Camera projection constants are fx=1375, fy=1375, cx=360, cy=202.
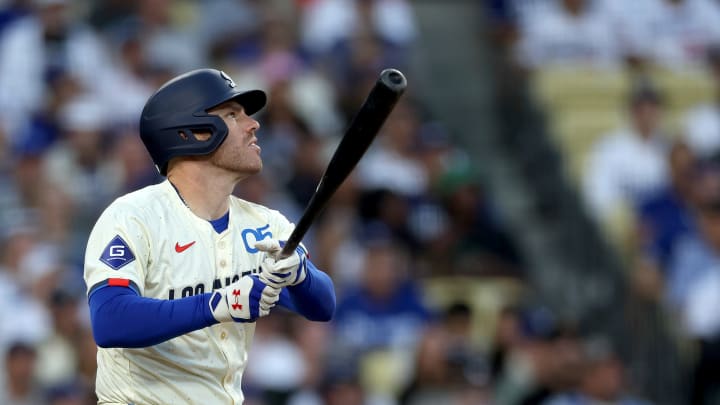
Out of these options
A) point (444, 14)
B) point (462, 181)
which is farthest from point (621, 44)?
point (462, 181)

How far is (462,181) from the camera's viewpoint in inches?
431

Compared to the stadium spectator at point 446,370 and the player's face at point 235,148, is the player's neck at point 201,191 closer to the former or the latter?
the player's face at point 235,148

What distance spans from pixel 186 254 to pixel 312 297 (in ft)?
1.54

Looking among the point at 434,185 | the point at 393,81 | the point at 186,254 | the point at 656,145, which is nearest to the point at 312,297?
the point at 186,254

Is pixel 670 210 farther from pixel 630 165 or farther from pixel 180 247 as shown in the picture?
pixel 180 247

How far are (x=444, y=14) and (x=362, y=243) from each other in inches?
180

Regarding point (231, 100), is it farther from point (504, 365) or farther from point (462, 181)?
point (462, 181)

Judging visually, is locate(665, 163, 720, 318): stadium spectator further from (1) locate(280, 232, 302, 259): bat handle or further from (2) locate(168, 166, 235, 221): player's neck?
(1) locate(280, 232, 302, 259): bat handle

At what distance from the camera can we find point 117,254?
181 inches

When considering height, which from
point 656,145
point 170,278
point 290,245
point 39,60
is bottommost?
point 170,278

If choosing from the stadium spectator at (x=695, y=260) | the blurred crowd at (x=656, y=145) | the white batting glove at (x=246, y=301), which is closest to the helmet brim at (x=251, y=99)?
the white batting glove at (x=246, y=301)

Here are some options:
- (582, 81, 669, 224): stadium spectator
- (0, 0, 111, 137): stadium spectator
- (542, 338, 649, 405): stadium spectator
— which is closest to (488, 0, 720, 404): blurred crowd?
(582, 81, 669, 224): stadium spectator

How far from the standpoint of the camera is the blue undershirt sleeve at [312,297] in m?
4.81

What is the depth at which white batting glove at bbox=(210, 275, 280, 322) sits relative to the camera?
436 cm
